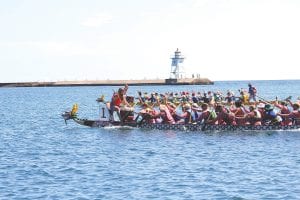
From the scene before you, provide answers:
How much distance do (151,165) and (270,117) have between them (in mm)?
13211

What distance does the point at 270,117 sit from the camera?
37.9 metres

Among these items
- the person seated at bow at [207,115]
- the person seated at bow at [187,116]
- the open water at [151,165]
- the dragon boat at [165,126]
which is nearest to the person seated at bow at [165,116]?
the dragon boat at [165,126]

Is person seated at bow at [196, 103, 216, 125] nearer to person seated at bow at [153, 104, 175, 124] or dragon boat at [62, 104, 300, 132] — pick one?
dragon boat at [62, 104, 300, 132]

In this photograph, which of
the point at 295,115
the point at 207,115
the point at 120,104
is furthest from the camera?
the point at 120,104

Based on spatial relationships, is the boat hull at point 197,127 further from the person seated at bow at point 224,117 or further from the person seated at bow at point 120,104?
the person seated at bow at point 120,104

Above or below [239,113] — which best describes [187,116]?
below

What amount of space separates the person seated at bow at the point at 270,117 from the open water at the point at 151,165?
70cm

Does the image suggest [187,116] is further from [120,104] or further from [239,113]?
[120,104]

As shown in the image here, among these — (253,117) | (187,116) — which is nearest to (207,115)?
(187,116)

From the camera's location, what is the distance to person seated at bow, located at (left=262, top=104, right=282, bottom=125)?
124ft

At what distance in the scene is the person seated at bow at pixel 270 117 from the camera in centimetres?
3778

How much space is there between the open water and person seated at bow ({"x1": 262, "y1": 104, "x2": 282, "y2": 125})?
696mm

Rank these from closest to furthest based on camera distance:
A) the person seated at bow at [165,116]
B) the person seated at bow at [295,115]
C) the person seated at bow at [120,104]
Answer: the person seated at bow at [295,115], the person seated at bow at [165,116], the person seated at bow at [120,104]

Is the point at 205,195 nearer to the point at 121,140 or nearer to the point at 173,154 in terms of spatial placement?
the point at 173,154
